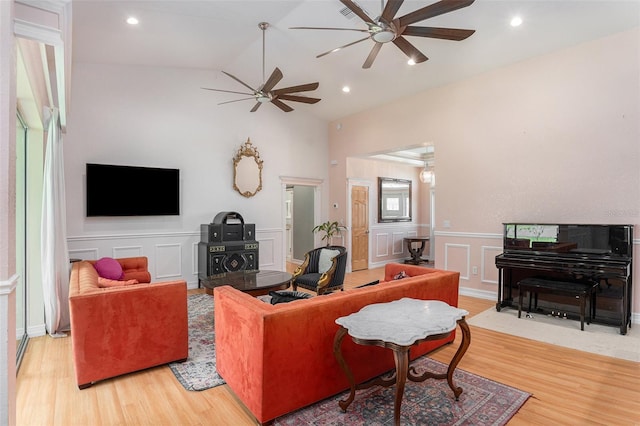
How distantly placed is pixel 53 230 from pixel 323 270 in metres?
3.31

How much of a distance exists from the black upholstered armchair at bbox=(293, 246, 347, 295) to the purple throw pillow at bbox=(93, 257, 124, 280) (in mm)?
2211

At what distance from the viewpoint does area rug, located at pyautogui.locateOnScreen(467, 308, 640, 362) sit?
3.43 metres

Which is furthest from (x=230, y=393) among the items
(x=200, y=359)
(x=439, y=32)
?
(x=439, y=32)

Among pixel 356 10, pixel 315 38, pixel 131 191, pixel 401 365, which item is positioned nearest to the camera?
pixel 401 365

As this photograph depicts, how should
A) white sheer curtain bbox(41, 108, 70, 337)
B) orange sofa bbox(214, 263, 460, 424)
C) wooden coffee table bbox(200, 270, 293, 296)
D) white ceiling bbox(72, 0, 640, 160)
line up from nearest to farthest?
orange sofa bbox(214, 263, 460, 424) < white sheer curtain bbox(41, 108, 70, 337) < wooden coffee table bbox(200, 270, 293, 296) < white ceiling bbox(72, 0, 640, 160)

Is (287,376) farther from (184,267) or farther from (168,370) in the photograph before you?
(184,267)

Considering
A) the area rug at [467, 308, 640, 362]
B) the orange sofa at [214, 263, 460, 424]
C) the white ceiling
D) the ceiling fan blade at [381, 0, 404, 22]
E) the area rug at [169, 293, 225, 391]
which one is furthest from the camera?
the white ceiling

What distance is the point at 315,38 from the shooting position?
5000mm

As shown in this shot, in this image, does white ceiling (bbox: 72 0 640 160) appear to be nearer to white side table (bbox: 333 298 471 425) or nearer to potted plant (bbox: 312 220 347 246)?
potted plant (bbox: 312 220 347 246)

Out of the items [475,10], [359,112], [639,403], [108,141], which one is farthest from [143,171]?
[639,403]

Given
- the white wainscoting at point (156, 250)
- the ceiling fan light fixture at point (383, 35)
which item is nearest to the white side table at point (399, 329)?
the ceiling fan light fixture at point (383, 35)

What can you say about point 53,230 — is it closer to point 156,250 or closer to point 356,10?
point 156,250

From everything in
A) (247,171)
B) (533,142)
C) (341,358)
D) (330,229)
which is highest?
(533,142)

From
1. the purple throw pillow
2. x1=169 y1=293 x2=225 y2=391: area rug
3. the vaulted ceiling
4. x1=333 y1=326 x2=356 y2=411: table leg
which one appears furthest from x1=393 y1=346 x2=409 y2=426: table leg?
the vaulted ceiling
